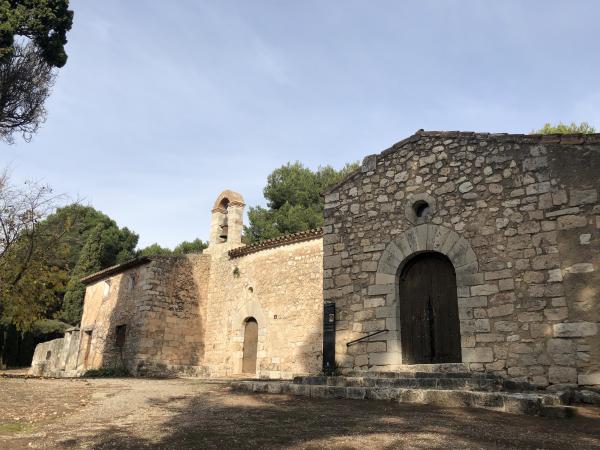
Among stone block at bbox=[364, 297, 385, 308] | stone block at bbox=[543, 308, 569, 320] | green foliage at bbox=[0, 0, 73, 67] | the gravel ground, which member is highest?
green foliage at bbox=[0, 0, 73, 67]

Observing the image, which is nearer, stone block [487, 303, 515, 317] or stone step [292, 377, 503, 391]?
stone step [292, 377, 503, 391]

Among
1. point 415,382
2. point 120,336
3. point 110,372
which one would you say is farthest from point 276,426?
point 120,336

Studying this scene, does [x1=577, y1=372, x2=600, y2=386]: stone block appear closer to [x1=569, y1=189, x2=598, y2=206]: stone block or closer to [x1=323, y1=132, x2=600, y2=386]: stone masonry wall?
[x1=323, y1=132, x2=600, y2=386]: stone masonry wall

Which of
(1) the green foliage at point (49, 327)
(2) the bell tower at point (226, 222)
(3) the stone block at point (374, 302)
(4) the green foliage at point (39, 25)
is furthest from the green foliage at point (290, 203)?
(3) the stone block at point (374, 302)

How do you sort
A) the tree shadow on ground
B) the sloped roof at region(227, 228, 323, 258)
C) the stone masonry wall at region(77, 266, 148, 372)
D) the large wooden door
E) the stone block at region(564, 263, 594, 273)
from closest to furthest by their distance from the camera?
the tree shadow on ground < the stone block at region(564, 263, 594, 273) < the large wooden door < the sloped roof at region(227, 228, 323, 258) < the stone masonry wall at region(77, 266, 148, 372)

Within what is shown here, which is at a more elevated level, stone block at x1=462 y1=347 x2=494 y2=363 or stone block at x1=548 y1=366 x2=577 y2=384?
stone block at x1=462 y1=347 x2=494 y2=363

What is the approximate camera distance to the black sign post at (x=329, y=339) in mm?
8789

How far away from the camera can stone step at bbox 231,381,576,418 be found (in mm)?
4953

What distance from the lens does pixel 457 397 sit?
212 inches

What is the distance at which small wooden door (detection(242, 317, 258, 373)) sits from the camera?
1692cm

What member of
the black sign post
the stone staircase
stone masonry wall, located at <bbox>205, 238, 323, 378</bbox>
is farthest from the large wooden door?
stone masonry wall, located at <bbox>205, 238, 323, 378</bbox>

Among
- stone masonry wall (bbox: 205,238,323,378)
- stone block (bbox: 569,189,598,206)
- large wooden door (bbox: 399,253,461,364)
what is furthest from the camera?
stone masonry wall (bbox: 205,238,323,378)

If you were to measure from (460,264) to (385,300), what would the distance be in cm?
148

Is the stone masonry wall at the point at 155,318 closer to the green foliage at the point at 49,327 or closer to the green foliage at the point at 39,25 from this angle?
the green foliage at the point at 39,25
